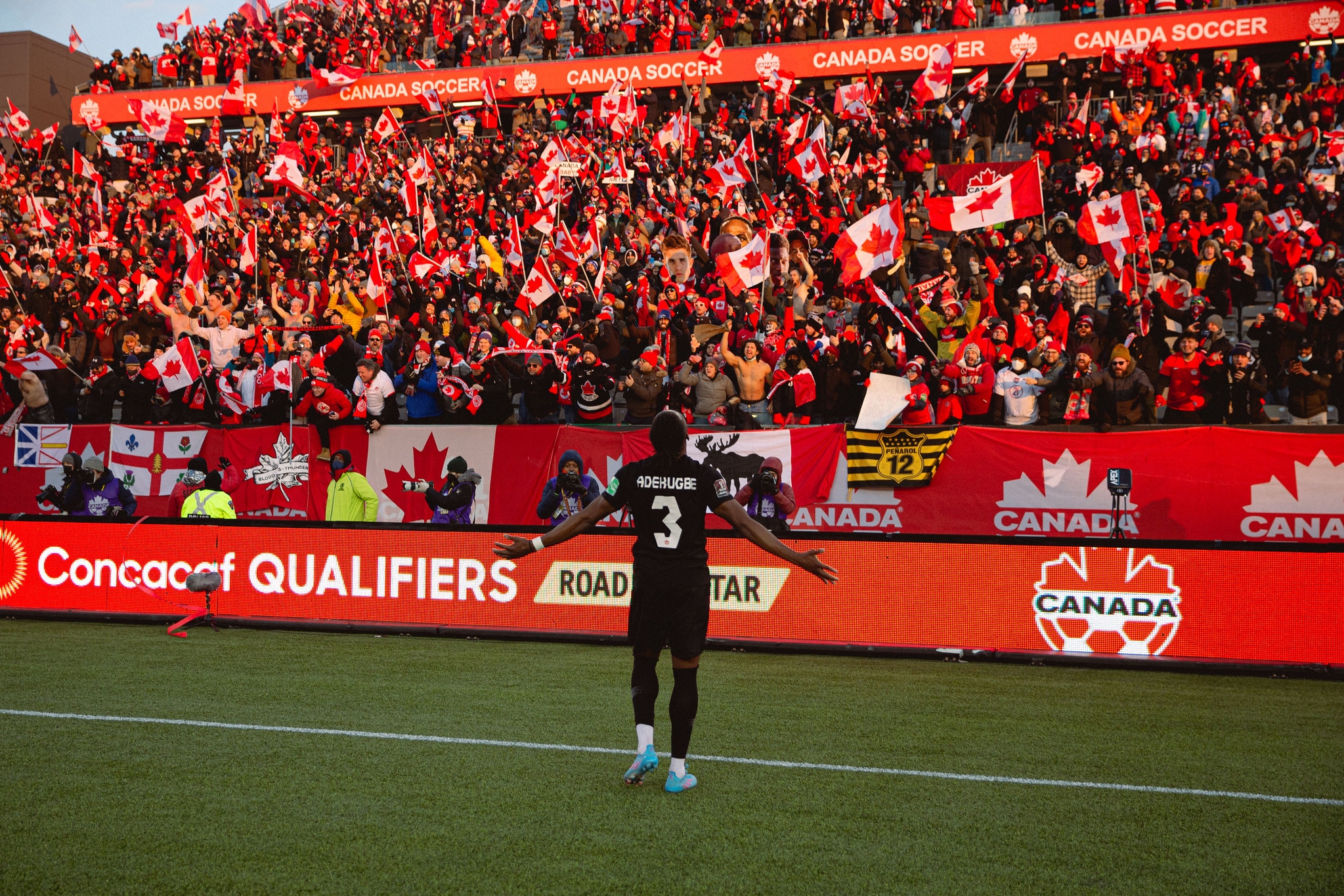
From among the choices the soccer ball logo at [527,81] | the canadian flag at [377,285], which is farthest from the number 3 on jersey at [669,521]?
the soccer ball logo at [527,81]

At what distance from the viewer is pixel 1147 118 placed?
21.2m

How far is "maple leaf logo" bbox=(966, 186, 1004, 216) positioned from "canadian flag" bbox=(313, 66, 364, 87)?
19.1 metres

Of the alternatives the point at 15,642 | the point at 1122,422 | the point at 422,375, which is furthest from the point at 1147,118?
the point at 15,642

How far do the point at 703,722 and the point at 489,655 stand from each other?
133 inches

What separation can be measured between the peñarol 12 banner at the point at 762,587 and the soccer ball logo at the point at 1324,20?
21930 mm

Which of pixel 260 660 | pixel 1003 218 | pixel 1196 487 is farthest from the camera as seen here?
pixel 1003 218

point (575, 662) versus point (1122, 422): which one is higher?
point (1122, 422)

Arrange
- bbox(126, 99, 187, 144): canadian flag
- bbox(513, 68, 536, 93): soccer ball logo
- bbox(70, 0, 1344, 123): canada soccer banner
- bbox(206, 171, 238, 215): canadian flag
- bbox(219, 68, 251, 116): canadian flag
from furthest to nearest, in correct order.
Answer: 1. bbox(513, 68, 536, 93): soccer ball logo
2. bbox(219, 68, 251, 116): canadian flag
3. bbox(126, 99, 187, 144): canadian flag
4. bbox(70, 0, 1344, 123): canada soccer banner
5. bbox(206, 171, 238, 215): canadian flag

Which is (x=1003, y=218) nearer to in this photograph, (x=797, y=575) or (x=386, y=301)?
(x=797, y=575)

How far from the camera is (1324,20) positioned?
2698 centimetres

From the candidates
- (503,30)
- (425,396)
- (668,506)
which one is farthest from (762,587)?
(503,30)

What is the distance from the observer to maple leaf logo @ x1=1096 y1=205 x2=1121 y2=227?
51.1 feet

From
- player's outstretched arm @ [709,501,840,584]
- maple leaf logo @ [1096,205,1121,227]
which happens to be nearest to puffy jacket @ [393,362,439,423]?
maple leaf logo @ [1096,205,1121,227]

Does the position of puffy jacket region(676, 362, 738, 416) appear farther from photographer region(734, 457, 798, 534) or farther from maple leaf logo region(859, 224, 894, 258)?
photographer region(734, 457, 798, 534)
